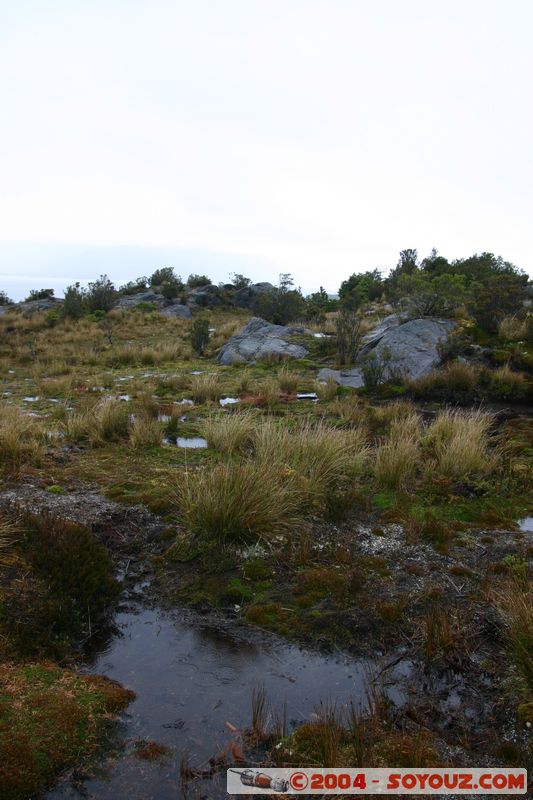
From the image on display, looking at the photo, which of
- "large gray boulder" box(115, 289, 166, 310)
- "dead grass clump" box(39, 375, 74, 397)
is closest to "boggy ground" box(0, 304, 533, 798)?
"dead grass clump" box(39, 375, 74, 397)

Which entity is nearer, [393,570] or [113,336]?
[393,570]

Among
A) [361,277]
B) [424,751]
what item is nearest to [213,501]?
[424,751]

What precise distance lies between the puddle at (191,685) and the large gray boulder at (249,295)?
110 feet

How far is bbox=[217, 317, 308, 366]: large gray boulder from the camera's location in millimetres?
17531

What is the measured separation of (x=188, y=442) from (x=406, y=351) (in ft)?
24.6

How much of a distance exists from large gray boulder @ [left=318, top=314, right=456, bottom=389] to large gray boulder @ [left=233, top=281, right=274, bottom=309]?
21.4m

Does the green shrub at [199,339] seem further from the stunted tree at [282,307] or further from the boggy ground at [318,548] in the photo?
the boggy ground at [318,548]

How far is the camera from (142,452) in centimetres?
781

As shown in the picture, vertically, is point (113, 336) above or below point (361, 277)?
below

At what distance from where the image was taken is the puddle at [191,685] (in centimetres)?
264

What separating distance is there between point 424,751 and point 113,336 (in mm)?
22556

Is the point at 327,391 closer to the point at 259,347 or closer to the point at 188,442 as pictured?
the point at 188,442

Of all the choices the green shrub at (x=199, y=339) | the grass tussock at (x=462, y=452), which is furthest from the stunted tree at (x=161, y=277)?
the grass tussock at (x=462, y=452)

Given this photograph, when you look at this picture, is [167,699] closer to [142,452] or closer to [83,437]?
[142,452]
